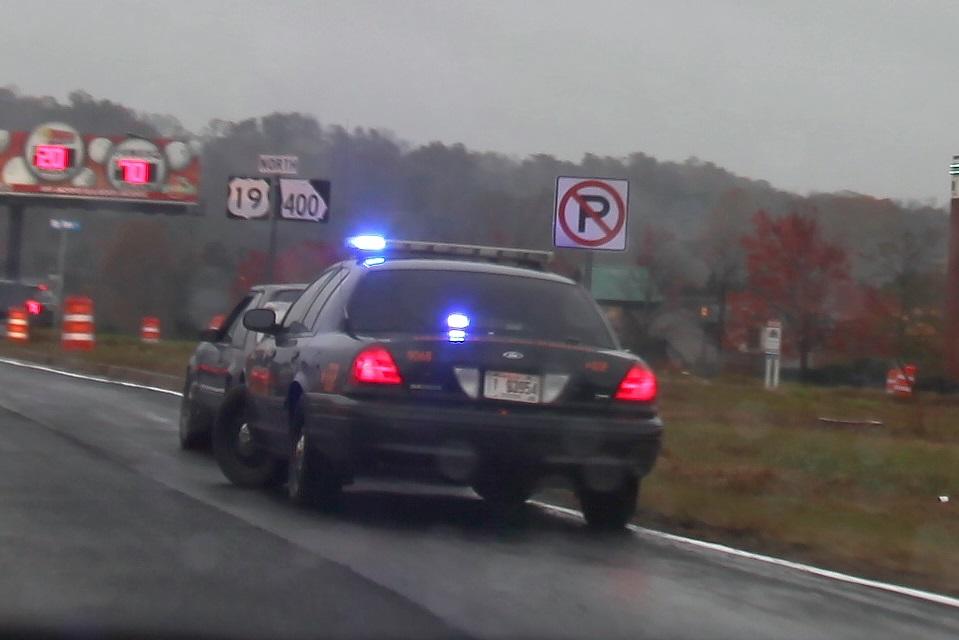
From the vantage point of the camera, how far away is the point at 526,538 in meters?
9.42

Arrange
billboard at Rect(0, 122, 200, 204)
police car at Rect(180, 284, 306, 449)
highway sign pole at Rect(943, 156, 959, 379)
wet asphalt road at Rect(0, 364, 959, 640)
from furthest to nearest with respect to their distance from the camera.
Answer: billboard at Rect(0, 122, 200, 204), highway sign pole at Rect(943, 156, 959, 379), police car at Rect(180, 284, 306, 449), wet asphalt road at Rect(0, 364, 959, 640)

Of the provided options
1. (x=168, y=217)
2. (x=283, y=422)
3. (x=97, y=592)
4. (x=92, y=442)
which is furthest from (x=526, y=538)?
(x=168, y=217)

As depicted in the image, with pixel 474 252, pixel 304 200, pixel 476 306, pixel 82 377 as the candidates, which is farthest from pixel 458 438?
pixel 82 377

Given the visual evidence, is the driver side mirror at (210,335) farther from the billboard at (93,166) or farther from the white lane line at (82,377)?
the billboard at (93,166)

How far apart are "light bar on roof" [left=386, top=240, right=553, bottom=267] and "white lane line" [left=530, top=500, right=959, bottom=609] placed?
1779 millimetres

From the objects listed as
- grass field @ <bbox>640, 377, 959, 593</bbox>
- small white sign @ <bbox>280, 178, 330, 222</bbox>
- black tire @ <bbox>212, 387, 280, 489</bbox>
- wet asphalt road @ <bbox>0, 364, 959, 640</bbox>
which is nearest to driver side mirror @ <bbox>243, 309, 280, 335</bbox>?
black tire @ <bbox>212, 387, 280, 489</bbox>

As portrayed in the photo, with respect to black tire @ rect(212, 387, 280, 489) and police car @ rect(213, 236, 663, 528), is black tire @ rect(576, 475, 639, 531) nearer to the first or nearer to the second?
police car @ rect(213, 236, 663, 528)

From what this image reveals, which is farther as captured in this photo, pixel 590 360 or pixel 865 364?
pixel 865 364

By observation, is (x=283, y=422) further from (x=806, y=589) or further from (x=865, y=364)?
(x=865, y=364)

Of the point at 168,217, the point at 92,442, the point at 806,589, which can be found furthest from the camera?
the point at 168,217

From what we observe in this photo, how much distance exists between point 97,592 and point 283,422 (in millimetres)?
3414

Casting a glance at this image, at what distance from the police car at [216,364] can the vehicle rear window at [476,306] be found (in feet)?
10.1

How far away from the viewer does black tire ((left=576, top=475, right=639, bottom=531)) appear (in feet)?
32.4

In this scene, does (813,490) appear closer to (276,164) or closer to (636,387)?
(636,387)
